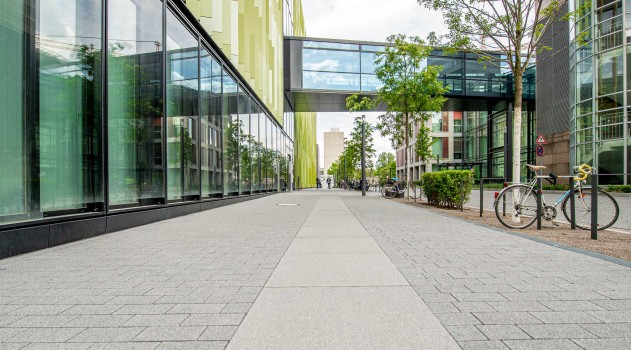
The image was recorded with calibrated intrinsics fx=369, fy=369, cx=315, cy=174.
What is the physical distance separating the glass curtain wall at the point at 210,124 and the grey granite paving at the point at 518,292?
7543 millimetres

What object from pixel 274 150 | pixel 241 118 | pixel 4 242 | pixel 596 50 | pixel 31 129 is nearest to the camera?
pixel 4 242

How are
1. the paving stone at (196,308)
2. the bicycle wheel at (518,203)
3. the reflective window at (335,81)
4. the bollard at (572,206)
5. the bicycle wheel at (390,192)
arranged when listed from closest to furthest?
the paving stone at (196,308) < the bollard at (572,206) < the bicycle wheel at (518,203) < the bicycle wheel at (390,192) < the reflective window at (335,81)

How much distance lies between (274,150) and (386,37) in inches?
→ 442

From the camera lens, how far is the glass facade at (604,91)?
19.7m

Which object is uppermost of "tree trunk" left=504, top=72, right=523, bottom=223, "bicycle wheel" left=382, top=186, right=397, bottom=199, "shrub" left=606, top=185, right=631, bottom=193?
"tree trunk" left=504, top=72, right=523, bottom=223

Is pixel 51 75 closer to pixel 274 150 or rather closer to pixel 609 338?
pixel 609 338

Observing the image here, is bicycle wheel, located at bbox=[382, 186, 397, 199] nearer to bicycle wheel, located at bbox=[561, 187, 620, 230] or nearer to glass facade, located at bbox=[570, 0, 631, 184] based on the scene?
glass facade, located at bbox=[570, 0, 631, 184]

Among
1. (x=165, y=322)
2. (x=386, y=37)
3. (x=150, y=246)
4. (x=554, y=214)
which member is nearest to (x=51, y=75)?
(x=150, y=246)

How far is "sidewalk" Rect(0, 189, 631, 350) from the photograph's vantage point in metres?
2.27

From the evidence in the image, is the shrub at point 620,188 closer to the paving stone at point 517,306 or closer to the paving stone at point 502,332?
the paving stone at point 517,306

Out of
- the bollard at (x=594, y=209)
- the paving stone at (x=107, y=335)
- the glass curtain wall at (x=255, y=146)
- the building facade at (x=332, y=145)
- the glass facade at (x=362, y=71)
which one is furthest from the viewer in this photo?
the building facade at (x=332, y=145)

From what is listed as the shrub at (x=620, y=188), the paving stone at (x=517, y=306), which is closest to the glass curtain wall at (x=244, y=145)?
the paving stone at (x=517, y=306)

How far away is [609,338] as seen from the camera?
2.25 m


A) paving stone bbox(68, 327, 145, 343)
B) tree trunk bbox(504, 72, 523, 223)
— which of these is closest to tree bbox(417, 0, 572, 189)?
tree trunk bbox(504, 72, 523, 223)
